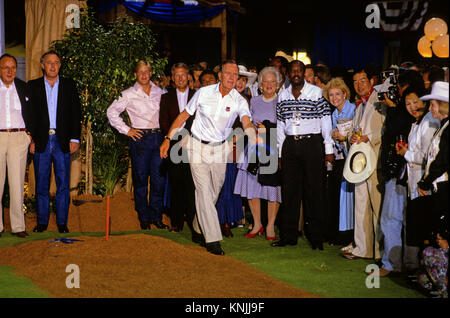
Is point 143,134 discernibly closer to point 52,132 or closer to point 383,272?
point 52,132

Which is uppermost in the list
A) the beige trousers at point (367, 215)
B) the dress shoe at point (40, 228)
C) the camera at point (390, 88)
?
the camera at point (390, 88)

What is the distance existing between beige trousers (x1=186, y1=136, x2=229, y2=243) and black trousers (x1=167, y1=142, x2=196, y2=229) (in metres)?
0.99

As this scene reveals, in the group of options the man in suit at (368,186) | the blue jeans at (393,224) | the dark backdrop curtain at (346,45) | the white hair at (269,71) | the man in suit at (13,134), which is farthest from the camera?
the dark backdrop curtain at (346,45)

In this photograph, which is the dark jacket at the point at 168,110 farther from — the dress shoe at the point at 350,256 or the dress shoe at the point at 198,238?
the dress shoe at the point at 350,256

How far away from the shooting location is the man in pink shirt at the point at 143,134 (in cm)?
795

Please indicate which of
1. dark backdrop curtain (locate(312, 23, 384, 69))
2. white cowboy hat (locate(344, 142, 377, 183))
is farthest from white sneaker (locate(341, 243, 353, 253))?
dark backdrop curtain (locate(312, 23, 384, 69))

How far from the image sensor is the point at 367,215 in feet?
21.4

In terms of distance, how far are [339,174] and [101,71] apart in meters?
3.33

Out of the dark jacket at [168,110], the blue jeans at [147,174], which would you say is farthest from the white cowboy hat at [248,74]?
the blue jeans at [147,174]

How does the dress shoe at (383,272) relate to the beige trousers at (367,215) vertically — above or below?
below

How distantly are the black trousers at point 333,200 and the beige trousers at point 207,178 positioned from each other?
1334mm

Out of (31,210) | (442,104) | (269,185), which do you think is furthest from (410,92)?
(31,210)

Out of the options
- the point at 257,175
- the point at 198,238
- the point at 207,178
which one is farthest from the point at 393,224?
the point at 198,238

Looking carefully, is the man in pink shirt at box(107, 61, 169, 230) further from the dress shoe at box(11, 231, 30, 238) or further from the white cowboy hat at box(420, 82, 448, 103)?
the white cowboy hat at box(420, 82, 448, 103)
